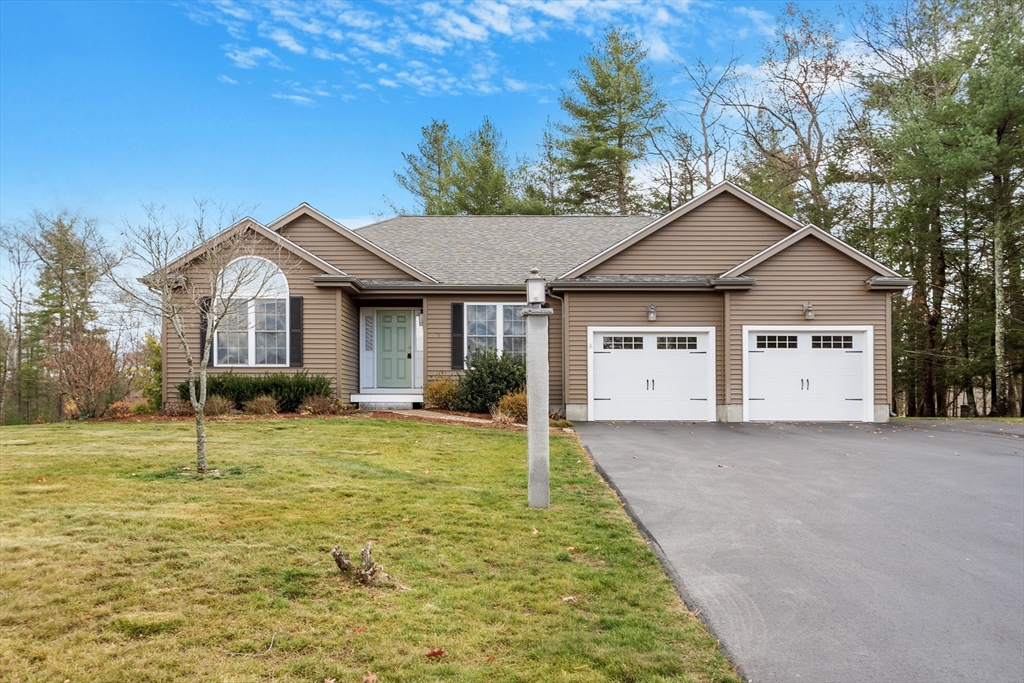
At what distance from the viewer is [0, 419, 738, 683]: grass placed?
335 centimetres

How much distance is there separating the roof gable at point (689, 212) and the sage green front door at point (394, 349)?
4465mm

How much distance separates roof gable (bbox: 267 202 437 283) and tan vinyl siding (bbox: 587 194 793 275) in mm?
4540

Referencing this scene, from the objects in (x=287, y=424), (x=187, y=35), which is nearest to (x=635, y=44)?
(x=187, y=35)

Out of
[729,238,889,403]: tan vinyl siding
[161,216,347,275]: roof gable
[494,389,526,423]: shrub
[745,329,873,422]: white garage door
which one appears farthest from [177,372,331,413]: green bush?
[745,329,873,422]: white garage door

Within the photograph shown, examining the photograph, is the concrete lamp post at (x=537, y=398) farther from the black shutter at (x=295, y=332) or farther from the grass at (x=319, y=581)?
the black shutter at (x=295, y=332)

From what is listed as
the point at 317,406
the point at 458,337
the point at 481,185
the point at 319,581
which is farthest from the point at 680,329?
the point at 481,185

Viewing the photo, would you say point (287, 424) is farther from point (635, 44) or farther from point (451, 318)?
point (635, 44)

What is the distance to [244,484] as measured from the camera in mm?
6887

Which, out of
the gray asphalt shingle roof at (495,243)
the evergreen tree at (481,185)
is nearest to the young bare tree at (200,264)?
the gray asphalt shingle roof at (495,243)

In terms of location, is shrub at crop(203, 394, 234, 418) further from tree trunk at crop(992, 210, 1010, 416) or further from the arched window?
tree trunk at crop(992, 210, 1010, 416)

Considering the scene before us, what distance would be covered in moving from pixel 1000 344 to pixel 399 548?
75.2 ft

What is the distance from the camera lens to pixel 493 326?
52.4 ft

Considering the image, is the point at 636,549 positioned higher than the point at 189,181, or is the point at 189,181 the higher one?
the point at 189,181

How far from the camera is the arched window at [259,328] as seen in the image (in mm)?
14867
